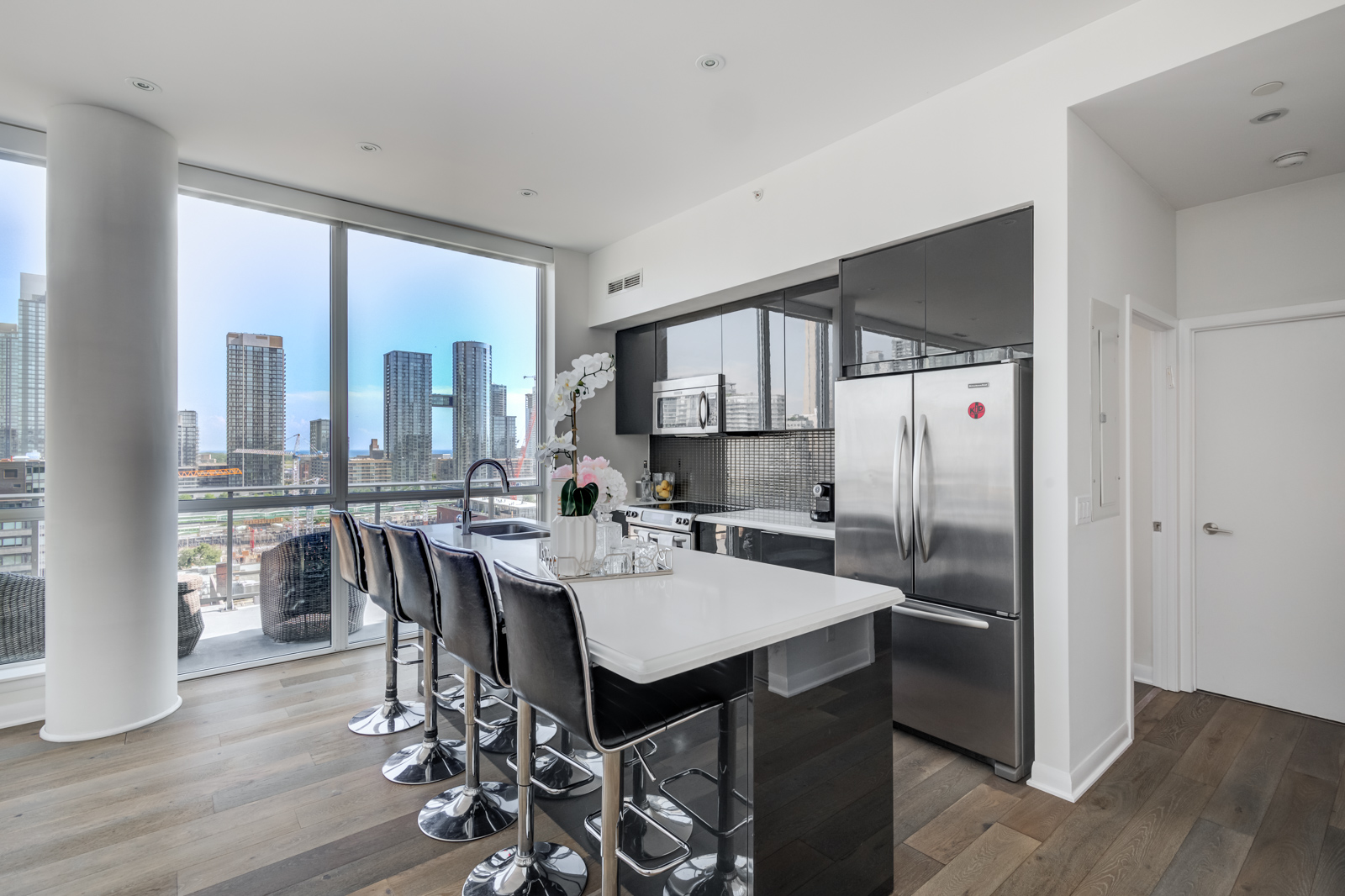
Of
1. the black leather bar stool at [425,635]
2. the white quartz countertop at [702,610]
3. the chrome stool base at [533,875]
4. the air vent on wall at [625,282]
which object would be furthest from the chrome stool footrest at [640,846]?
the air vent on wall at [625,282]

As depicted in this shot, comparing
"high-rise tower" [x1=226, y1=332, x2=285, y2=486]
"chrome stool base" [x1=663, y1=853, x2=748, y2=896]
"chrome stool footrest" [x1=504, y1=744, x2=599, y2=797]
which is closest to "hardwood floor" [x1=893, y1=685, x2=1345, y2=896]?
"chrome stool base" [x1=663, y1=853, x2=748, y2=896]

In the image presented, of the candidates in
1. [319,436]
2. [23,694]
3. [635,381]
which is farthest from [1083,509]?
[23,694]

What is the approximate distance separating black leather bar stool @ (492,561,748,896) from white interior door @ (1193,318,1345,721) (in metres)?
3.31

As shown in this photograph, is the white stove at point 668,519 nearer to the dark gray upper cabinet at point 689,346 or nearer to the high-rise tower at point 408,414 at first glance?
the dark gray upper cabinet at point 689,346

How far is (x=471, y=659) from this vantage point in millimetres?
1993

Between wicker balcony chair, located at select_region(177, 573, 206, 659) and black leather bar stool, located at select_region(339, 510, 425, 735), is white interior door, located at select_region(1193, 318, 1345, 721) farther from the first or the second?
wicker balcony chair, located at select_region(177, 573, 206, 659)

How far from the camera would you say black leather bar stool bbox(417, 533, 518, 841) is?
6.22ft

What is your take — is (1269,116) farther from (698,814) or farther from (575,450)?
(698,814)

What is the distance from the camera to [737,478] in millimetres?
4863

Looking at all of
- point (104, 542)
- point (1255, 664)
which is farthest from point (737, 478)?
point (104, 542)

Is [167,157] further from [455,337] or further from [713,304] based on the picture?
[713,304]

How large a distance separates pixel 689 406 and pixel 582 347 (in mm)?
1161

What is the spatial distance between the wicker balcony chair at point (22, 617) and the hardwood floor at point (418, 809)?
1.26ft

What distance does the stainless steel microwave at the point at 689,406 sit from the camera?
174 inches
